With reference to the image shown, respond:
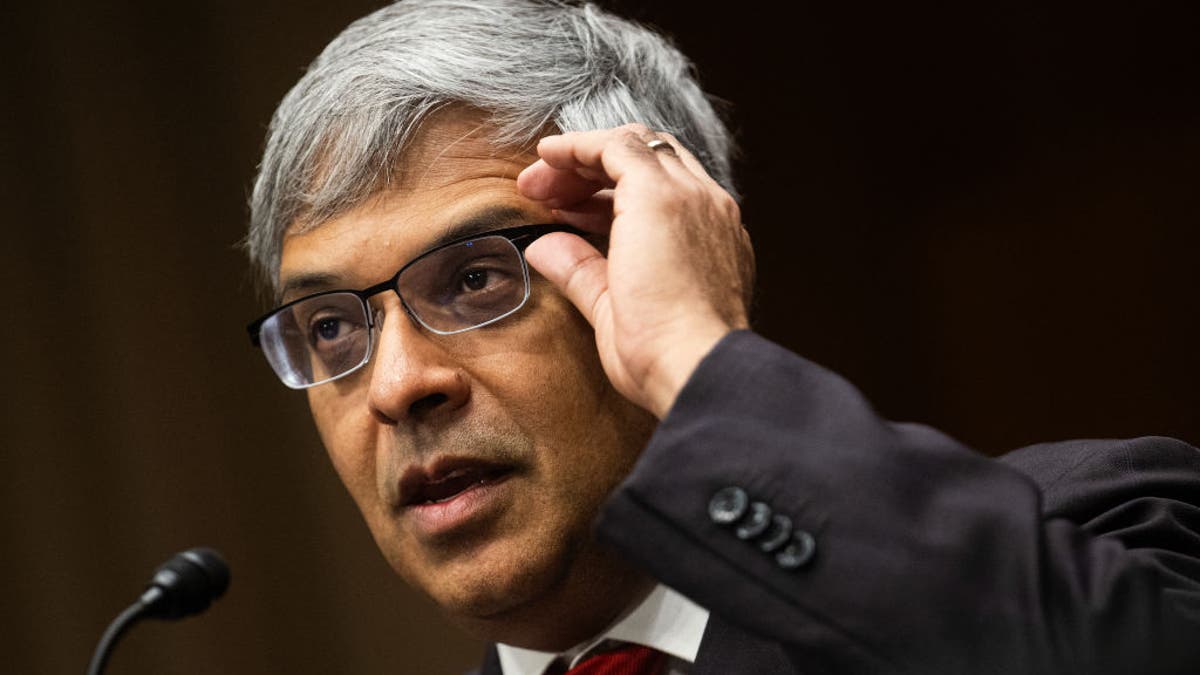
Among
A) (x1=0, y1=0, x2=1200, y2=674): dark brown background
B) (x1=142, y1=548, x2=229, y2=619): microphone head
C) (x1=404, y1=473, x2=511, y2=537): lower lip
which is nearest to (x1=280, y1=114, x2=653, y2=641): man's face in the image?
(x1=404, y1=473, x2=511, y2=537): lower lip

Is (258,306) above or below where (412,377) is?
below

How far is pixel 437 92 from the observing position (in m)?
1.59

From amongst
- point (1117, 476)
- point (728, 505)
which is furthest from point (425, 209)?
point (1117, 476)

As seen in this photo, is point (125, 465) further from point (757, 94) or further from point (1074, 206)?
point (1074, 206)

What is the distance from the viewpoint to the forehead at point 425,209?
4.95 ft

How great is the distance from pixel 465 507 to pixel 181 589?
13.4 inches

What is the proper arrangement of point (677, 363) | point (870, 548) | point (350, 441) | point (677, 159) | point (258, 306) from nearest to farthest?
point (870, 548) < point (677, 363) < point (677, 159) < point (350, 441) < point (258, 306)

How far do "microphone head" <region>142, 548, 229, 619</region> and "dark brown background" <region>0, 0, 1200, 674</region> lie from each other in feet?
5.41

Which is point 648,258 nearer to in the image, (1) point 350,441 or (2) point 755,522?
(2) point 755,522

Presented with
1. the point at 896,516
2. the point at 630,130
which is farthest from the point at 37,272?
the point at 896,516

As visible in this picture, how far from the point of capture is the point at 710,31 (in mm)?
3424

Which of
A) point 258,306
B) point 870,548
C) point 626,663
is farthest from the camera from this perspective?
point 258,306

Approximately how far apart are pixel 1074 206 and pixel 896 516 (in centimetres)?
240

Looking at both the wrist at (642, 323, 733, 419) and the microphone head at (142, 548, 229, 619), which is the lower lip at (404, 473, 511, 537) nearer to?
the microphone head at (142, 548, 229, 619)
